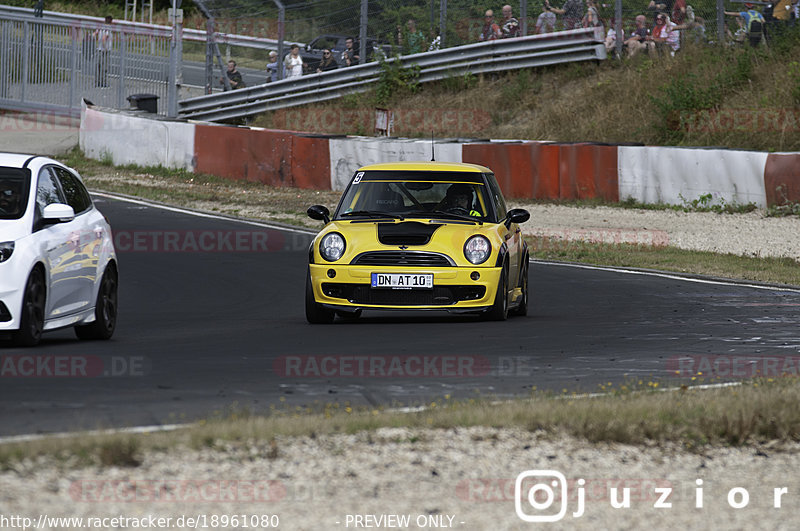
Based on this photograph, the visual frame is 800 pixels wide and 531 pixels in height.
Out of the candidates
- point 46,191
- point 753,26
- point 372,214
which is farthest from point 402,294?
point 753,26

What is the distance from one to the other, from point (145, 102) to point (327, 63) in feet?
14.7

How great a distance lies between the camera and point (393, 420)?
6656 millimetres

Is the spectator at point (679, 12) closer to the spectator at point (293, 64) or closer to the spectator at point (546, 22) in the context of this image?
the spectator at point (546, 22)

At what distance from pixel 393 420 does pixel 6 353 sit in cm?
356

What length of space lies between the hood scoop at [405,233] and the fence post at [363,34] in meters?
18.5

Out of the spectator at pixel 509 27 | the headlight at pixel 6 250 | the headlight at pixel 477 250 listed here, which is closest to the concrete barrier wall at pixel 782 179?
the spectator at pixel 509 27

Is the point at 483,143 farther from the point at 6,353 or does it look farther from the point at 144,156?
the point at 6,353

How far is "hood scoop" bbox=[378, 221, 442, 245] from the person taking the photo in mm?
11680

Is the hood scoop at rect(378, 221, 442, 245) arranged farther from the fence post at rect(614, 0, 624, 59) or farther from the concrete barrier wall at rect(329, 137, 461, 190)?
the fence post at rect(614, 0, 624, 59)

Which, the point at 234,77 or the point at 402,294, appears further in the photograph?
the point at 234,77

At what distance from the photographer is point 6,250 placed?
29.8ft

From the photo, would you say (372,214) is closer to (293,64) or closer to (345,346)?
(345,346)

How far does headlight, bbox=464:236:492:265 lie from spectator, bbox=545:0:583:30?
18.9 m

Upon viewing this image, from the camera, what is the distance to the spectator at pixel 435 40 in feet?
103
